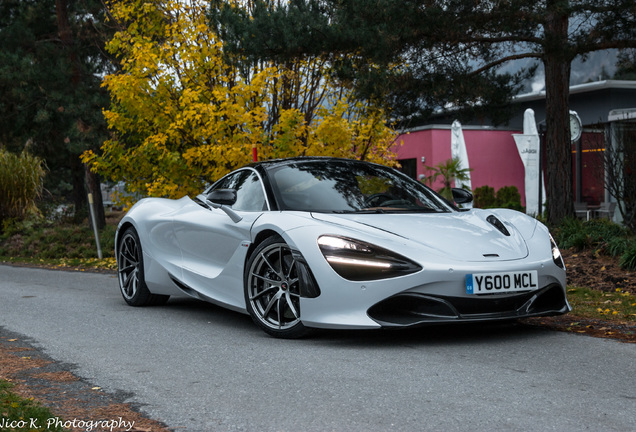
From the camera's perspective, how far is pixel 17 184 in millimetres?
21406

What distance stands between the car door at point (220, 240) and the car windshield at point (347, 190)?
0.24 m

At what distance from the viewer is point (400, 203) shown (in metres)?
6.52

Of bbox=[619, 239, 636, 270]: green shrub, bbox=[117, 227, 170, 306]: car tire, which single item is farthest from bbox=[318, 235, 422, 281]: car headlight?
bbox=[619, 239, 636, 270]: green shrub

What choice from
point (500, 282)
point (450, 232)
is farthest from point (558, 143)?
point (500, 282)

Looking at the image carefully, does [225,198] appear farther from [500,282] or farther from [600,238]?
[600,238]

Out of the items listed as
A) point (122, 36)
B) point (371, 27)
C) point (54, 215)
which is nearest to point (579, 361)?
point (371, 27)

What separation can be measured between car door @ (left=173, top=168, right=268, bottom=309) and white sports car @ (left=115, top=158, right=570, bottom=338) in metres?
0.01

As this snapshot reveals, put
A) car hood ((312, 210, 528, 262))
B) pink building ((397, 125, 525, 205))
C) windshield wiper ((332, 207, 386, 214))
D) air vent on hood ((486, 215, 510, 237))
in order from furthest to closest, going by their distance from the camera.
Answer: pink building ((397, 125, 525, 205)), windshield wiper ((332, 207, 386, 214)), air vent on hood ((486, 215, 510, 237)), car hood ((312, 210, 528, 262))

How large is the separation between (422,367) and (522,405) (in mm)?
961

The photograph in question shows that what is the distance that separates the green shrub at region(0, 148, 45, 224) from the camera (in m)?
21.2

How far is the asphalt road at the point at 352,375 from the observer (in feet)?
12.3

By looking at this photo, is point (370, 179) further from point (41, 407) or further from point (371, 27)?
point (371, 27)

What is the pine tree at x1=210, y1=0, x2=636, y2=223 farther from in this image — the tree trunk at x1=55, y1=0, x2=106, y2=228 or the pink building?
the pink building

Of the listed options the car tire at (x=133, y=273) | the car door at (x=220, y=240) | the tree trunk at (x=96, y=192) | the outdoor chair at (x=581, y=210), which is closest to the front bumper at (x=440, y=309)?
the car door at (x=220, y=240)
